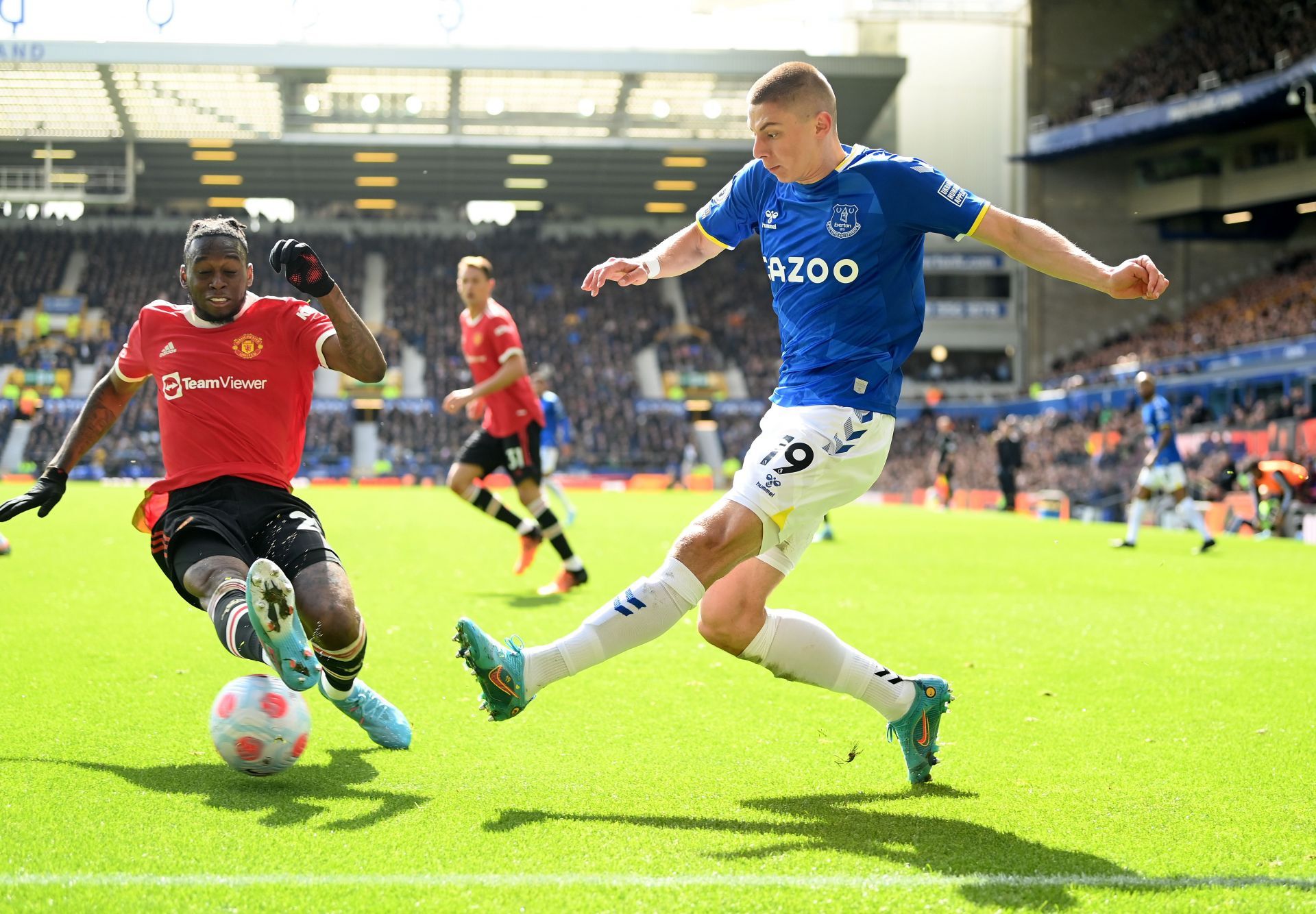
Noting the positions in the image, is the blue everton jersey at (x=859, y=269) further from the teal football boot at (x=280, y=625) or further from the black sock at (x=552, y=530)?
the black sock at (x=552, y=530)

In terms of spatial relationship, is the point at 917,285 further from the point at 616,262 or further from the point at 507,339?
the point at 507,339

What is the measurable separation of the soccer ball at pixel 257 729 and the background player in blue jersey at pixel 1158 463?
13732mm

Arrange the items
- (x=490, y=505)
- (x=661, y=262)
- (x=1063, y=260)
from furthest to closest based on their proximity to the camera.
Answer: (x=490, y=505) → (x=661, y=262) → (x=1063, y=260)

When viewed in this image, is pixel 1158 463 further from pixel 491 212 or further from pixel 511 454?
pixel 491 212

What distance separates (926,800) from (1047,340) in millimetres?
51105

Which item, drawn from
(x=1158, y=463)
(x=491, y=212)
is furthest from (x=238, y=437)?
(x=491, y=212)

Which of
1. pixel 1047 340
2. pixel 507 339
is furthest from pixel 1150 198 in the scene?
pixel 507 339

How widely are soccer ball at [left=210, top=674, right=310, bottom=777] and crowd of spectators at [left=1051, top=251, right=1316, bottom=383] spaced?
34.1 metres

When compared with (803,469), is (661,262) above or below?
above

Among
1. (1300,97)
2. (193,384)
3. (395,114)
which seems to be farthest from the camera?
(395,114)

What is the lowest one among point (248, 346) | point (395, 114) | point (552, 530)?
point (552, 530)

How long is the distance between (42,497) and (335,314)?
4.71 feet

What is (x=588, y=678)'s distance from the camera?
21.2ft

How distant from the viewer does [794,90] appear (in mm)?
4273
